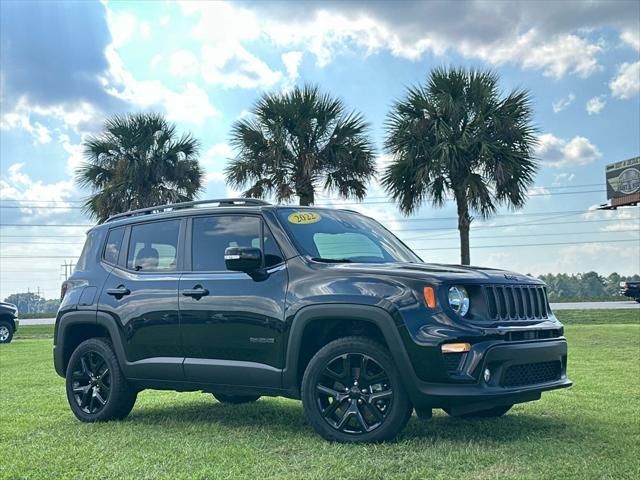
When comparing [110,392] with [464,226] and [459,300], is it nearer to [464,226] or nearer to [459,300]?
[459,300]

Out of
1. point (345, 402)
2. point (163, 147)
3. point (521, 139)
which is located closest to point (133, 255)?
point (345, 402)

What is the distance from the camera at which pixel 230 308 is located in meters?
6.28

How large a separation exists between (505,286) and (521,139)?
21.9m

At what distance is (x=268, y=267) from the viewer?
20.5 ft

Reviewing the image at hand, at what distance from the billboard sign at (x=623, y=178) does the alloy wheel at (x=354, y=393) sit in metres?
46.2

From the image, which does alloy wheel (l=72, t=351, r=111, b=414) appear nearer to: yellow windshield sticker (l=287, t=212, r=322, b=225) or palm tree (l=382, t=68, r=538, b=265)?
yellow windshield sticker (l=287, t=212, r=322, b=225)

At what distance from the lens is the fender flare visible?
17.7 feet

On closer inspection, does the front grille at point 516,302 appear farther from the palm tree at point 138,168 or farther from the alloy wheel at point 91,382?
the palm tree at point 138,168

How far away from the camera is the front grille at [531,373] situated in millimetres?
5547

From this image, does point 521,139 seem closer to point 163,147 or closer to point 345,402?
point 163,147

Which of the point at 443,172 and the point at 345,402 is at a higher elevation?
the point at 443,172

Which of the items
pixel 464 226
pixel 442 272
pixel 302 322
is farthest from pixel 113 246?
pixel 464 226

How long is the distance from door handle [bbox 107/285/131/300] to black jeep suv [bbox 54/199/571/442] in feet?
0.06

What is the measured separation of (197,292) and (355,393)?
172 centimetres
